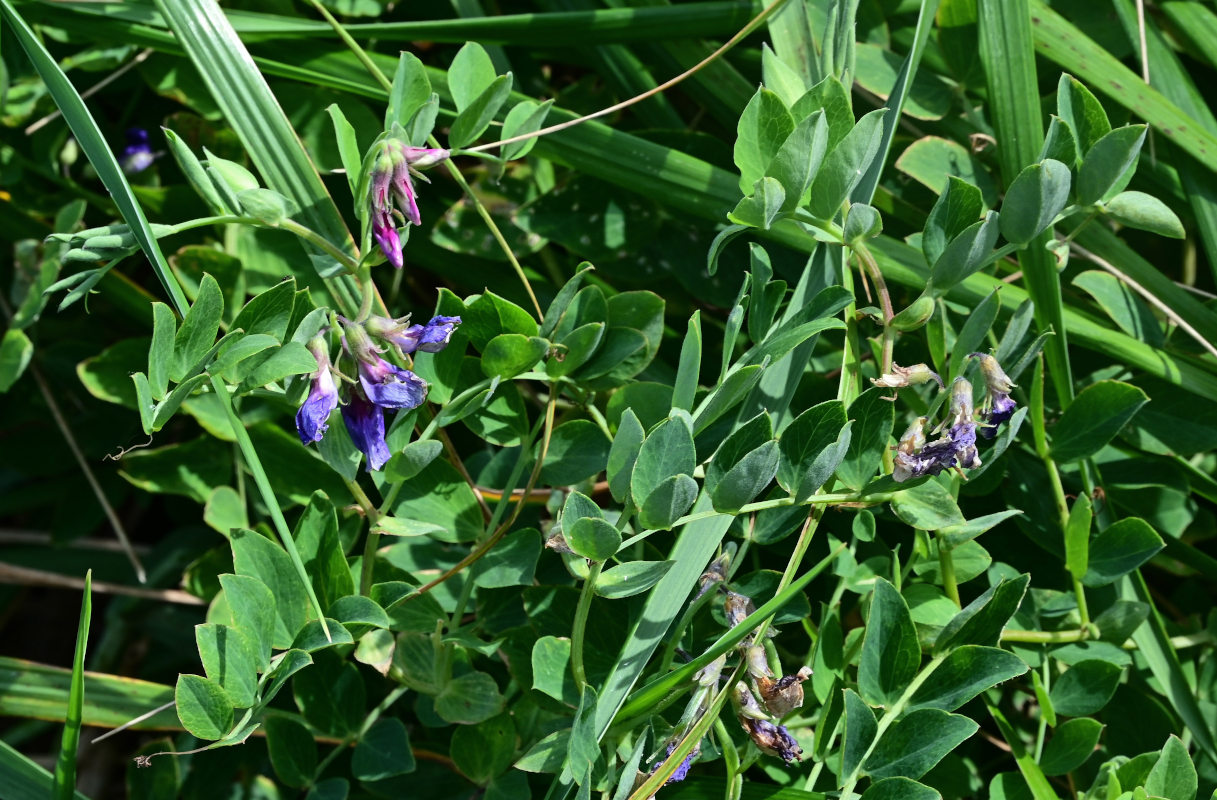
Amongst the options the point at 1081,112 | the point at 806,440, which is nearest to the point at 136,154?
the point at 806,440

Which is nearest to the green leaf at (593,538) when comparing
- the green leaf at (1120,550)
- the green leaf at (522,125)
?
the green leaf at (522,125)

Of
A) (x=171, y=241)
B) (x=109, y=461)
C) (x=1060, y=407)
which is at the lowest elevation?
(x=109, y=461)

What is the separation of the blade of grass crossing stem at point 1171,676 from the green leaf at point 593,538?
491 mm

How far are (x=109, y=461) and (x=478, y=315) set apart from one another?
24.3 inches

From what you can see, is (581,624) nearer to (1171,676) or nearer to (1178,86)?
(1171,676)

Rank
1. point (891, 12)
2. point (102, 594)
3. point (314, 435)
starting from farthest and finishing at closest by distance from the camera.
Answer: point (102, 594)
point (891, 12)
point (314, 435)

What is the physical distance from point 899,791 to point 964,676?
0.31 feet

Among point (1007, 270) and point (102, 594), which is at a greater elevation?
point (1007, 270)

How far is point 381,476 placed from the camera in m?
0.76

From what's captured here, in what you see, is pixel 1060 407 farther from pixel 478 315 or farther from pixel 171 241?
pixel 171 241

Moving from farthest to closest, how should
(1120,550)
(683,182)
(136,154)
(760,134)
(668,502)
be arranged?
(136,154) < (683,182) < (1120,550) < (760,134) < (668,502)

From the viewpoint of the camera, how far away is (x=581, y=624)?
668 mm

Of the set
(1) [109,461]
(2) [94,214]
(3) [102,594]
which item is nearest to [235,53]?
(2) [94,214]

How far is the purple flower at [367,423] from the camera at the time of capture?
0.67 m
